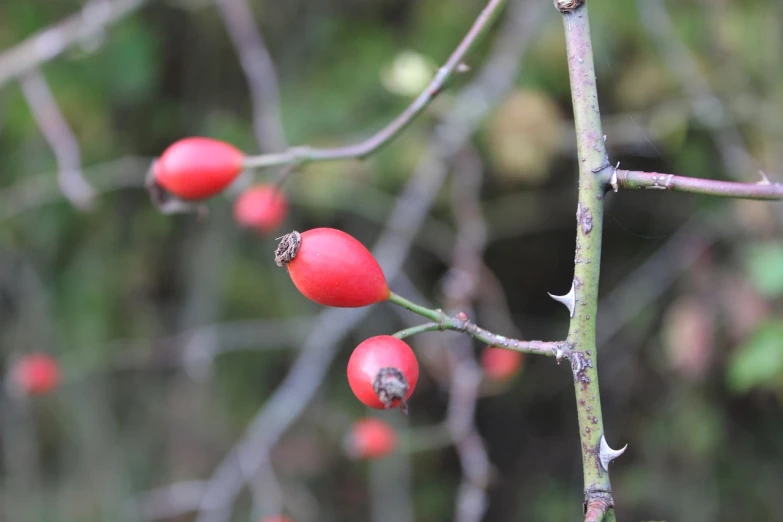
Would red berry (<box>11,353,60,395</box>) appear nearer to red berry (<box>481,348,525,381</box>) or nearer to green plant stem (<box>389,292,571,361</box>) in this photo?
red berry (<box>481,348,525,381</box>)

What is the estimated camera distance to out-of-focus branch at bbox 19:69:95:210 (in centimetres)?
180

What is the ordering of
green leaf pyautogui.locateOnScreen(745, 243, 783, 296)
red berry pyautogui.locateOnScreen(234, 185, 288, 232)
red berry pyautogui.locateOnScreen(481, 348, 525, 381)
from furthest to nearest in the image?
red berry pyautogui.locateOnScreen(481, 348, 525, 381) → green leaf pyautogui.locateOnScreen(745, 243, 783, 296) → red berry pyautogui.locateOnScreen(234, 185, 288, 232)

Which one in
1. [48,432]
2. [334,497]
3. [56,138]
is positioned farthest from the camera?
[334,497]

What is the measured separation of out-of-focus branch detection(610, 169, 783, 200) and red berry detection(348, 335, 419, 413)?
Answer: 29 cm

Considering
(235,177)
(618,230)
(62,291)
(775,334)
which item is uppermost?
(618,230)

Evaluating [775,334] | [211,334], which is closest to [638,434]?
[775,334]

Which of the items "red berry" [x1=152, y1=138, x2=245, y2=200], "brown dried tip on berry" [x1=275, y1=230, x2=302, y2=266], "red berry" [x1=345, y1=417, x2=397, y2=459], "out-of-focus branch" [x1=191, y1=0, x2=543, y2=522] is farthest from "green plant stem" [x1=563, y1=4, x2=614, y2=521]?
"out-of-focus branch" [x1=191, y1=0, x2=543, y2=522]

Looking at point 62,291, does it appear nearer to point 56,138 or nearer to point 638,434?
point 56,138

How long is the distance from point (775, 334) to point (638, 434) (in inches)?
45.6

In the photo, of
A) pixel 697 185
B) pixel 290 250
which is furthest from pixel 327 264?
pixel 697 185

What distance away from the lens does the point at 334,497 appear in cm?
404

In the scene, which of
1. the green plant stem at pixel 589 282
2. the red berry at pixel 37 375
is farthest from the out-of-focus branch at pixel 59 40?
the green plant stem at pixel 589 282

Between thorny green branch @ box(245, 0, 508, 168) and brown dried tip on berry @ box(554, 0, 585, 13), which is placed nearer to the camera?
brown dried tip on berry @ box(554, 0, 585, 13)

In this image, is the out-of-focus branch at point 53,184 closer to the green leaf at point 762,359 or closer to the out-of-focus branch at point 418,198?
the out-of-focus branch at point 418,198
